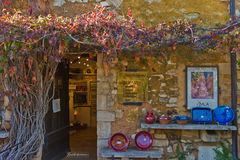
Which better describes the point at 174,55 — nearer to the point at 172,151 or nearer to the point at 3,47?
the point at 172,151

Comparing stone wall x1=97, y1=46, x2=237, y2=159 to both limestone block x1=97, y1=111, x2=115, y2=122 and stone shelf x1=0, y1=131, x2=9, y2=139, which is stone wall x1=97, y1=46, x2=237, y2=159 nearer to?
limestone block x1=97, y1=111, x2=115, y2=122

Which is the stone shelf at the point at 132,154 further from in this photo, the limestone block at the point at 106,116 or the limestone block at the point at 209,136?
the limestone block at the point at 209,136

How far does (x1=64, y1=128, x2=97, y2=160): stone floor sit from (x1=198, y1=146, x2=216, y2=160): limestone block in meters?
2.34

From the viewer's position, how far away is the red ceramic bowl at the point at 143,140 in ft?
18.8

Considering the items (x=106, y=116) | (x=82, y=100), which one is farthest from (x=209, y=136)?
(x=82, y=100)

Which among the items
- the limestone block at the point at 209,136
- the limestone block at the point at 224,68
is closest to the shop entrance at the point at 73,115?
the limestone block at the point at 224,68

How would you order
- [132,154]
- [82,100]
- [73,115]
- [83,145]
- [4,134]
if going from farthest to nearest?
[82,100]
[73,115]
[83,145]
[4,134]
[132,154]

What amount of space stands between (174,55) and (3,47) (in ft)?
8.68

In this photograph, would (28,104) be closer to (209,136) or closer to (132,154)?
(132,154)

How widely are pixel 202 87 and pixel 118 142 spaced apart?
1601 mm

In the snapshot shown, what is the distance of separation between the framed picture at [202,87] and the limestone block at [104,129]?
4.39 ft

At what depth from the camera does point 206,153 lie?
19.0 ft

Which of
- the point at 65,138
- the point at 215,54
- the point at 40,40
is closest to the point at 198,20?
the point at 215,54

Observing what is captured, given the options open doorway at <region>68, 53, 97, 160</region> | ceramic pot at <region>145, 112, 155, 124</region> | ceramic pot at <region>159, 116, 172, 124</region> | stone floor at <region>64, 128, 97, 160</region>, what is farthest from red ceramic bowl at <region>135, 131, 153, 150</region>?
open doorway at <region>68, 53, 97, 160</region>
